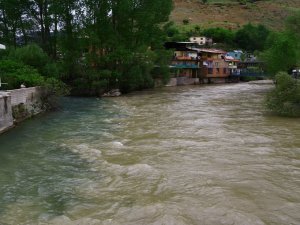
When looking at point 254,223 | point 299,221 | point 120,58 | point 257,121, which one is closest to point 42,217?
point 254,223

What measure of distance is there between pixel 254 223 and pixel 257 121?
14.6 meters

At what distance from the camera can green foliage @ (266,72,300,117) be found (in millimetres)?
24047

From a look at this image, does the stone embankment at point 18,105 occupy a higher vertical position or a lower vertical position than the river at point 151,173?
higher

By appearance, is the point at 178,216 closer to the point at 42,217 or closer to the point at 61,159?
the point at 42,217

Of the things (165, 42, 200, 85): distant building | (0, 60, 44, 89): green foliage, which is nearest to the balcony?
(165, 42, 200, 85): distant building

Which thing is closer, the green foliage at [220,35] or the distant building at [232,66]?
the distant building at [232,66]

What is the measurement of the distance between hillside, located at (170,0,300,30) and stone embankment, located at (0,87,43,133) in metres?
118

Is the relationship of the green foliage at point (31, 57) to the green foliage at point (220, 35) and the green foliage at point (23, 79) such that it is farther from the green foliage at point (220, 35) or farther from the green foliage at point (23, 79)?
the green foliage at point (220, 35)

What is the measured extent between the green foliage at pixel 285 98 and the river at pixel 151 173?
8.58 feet

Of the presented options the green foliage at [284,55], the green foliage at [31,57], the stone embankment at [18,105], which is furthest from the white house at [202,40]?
the stone embankment at [18,105]

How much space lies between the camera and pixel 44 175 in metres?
12.3

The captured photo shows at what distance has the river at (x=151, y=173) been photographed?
9258 mm

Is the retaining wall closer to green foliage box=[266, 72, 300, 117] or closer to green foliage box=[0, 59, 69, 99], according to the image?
green foliage box=[0, 59, 69, 99]

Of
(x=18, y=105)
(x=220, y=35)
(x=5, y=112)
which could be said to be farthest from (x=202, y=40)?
(x=5, y=112)
